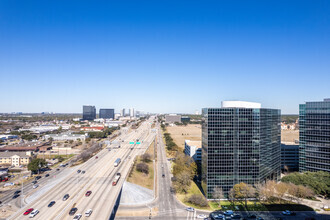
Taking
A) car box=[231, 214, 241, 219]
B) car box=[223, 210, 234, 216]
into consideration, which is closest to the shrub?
car box=[223, 210, 234, 216]

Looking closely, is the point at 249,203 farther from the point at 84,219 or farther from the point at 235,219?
the point at 84,219

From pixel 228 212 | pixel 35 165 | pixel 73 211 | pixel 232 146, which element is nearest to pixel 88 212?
pixel 73 211

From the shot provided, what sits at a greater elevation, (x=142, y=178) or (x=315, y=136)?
(x=315, y=136)

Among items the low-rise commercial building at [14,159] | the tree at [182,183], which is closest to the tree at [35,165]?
the low-rise commercial building at [14,159]

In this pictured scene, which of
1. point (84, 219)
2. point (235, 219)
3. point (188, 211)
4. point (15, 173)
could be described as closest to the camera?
point (84, 219)

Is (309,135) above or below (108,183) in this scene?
above

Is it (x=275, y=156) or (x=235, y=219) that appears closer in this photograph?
(x=235, y=219)

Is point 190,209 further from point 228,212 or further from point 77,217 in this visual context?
point 77,217

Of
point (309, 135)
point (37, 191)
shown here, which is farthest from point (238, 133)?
point (37, 191)

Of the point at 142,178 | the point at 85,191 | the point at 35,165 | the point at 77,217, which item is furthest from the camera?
the point at 35,165
